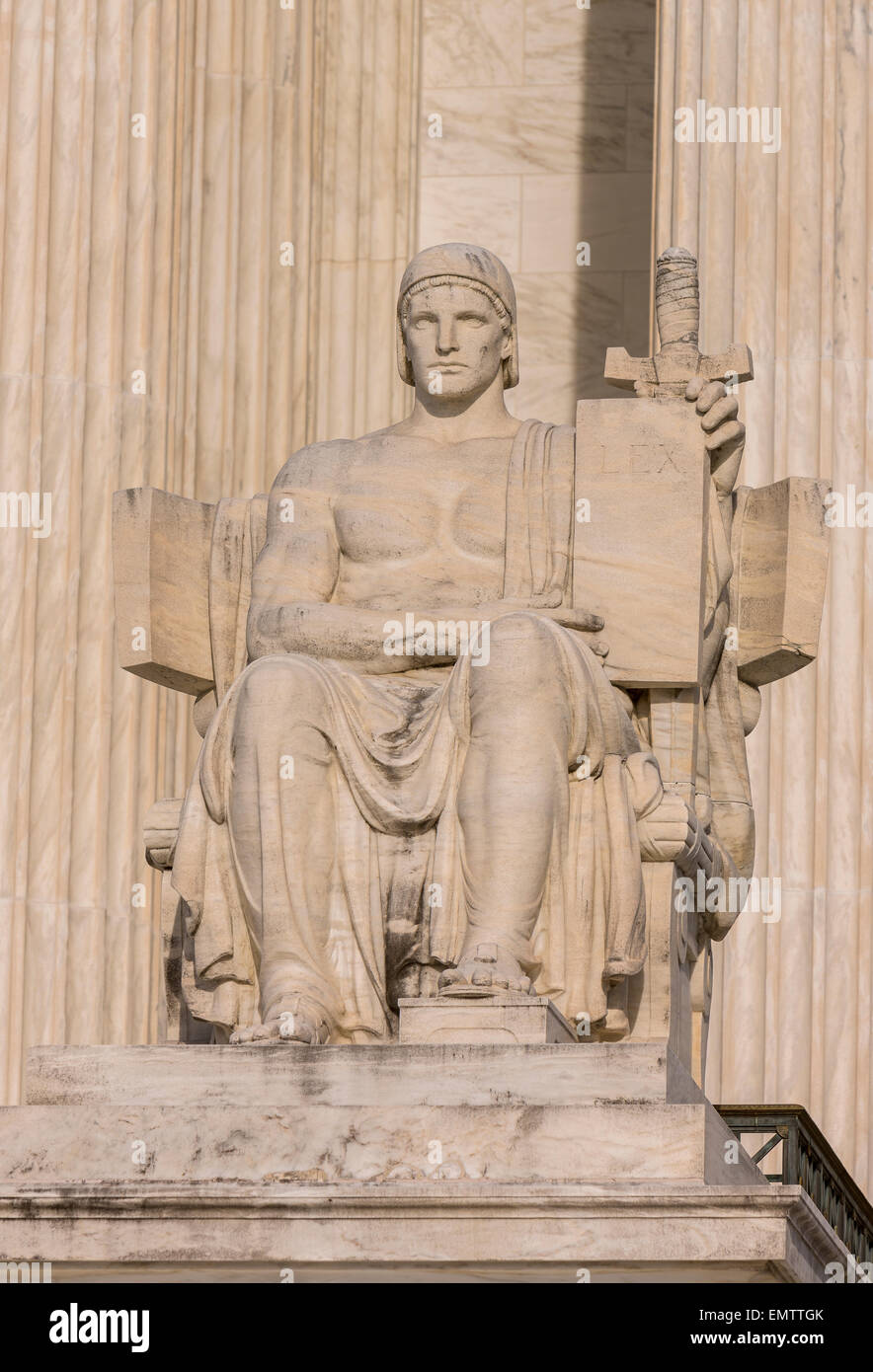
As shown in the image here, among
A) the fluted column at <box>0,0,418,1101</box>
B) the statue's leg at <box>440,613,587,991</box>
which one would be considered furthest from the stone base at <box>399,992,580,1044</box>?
the fluted column at <box>0,0,418,1101</box>

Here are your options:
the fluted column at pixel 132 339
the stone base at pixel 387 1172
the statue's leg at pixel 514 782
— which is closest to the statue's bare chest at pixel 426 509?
the statue's leg at pixel 514 782

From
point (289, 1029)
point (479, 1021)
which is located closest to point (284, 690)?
point (289, 1029)

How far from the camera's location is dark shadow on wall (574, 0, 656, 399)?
46.7 feet

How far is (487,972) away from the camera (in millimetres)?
8258

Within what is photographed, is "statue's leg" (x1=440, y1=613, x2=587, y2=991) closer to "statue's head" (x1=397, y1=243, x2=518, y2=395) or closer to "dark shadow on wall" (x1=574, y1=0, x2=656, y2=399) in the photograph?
"statue's head" (x1=397, y1=243, x2=518, y2=395)

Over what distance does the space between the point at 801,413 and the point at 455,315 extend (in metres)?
3.16

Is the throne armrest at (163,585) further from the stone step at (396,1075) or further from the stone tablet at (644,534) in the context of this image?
the stone step at (396,1075)

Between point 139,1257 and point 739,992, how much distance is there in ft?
15.8

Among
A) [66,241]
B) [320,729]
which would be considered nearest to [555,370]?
[66,241]

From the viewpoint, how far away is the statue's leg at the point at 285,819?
28.0 ft

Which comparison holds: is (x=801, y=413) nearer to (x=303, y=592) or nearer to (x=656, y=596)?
(x=656, y=596)

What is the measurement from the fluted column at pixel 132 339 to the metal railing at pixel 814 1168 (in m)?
2.61

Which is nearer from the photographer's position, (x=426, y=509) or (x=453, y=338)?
(x=426, y=509)

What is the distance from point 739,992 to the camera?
12.0m
